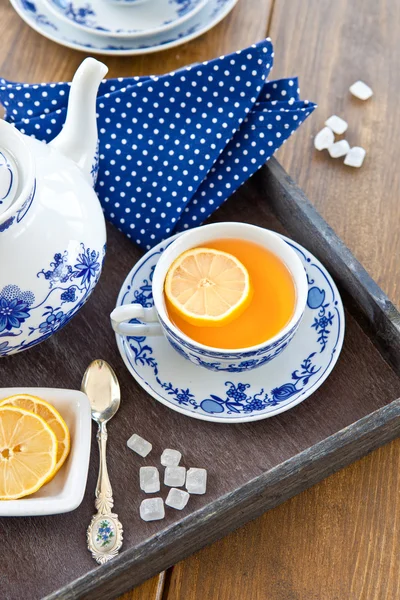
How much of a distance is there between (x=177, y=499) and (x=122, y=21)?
2.92ft

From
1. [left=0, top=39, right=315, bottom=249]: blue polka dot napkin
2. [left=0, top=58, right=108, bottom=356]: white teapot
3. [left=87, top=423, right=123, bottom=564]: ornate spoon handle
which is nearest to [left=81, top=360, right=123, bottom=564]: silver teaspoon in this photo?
Answer: [left=87, top=423, right=123, bottom=564]: ornate spoon handle

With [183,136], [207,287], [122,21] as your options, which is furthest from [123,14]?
[207,287]

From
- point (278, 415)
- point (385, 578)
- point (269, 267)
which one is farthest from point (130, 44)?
point (385, 578)

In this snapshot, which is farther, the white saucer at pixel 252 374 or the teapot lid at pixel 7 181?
the white saucer at pixel 252 374

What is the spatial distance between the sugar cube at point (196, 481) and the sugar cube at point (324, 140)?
615 millimetres

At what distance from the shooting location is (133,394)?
37.4 inches

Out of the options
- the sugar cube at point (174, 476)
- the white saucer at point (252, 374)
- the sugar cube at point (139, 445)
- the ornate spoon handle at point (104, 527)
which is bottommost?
the ornate spoon handle at point (104, 527)

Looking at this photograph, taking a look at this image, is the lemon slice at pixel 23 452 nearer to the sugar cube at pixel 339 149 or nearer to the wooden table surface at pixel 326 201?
the wooden table surface at pixel 326 201

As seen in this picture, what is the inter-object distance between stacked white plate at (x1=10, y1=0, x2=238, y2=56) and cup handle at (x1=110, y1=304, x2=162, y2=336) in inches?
23.4

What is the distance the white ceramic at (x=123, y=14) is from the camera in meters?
1.29

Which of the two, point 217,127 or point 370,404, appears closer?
point 370,404

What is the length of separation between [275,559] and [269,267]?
0.37 meters

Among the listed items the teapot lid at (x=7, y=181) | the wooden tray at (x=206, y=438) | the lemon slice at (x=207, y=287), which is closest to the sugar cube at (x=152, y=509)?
the wooden tray at (x=206, y=438)

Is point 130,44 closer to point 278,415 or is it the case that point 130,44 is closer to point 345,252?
point 345,252
